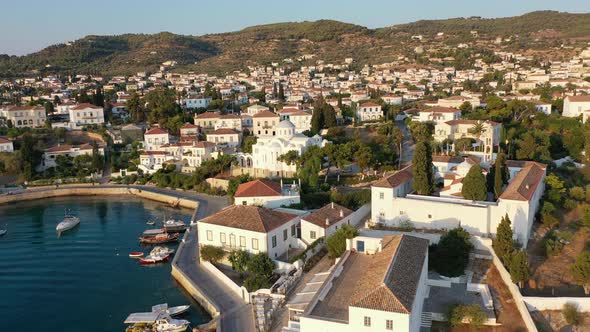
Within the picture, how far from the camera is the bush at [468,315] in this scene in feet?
56.2

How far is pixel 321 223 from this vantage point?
82.5ft

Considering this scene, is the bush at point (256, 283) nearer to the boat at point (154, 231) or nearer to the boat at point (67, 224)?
the boat at point (154, 231)

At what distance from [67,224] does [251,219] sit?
16435mm

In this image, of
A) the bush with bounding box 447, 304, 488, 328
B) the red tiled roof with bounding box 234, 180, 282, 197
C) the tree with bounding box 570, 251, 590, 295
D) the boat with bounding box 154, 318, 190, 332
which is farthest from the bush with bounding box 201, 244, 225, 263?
the tree with bounding box 570, 251, 590, 295

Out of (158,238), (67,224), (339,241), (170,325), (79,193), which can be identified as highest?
(339,241)

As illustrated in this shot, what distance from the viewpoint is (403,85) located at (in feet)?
261

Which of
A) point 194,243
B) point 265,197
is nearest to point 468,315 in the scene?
point 194,243

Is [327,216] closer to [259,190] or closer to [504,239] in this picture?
[259,190]

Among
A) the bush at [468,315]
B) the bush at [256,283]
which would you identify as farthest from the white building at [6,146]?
the bush at [468,315]

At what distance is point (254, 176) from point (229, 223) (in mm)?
16907

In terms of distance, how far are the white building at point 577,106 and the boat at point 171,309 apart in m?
40.8

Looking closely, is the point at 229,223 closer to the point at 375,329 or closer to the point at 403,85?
the point at 375,329

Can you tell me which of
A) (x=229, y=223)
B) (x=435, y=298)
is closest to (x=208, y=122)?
(x=229, y=223)

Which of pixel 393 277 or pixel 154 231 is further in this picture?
pixel 154 231
